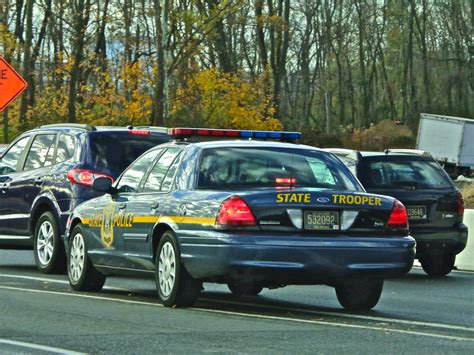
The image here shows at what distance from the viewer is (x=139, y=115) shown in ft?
163

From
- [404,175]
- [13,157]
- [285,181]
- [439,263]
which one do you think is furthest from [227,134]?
[439,263]

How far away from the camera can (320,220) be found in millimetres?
10344

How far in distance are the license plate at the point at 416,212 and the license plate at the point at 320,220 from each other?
6178 millimetres

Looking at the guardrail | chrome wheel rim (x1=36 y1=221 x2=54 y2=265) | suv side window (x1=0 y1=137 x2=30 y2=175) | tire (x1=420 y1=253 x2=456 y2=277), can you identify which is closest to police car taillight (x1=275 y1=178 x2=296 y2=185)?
chrome wheel rim (x1=36 y1=221 x2=54 y2=265)

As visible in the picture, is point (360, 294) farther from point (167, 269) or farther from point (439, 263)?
point (439, 263)

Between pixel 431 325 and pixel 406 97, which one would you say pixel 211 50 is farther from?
pixel 431 325

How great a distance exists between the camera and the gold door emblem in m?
12.2

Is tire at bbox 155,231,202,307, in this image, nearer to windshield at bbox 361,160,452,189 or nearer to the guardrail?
windshield at bbox 361,160,452,189

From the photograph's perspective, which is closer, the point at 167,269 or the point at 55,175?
the point at 167,269

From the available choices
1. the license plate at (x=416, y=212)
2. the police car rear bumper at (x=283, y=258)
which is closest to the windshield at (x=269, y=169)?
the police car rear bumper at (x=283, y=258)

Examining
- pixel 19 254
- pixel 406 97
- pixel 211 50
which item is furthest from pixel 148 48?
pixel 19 254

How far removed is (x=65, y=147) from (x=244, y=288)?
4786mm

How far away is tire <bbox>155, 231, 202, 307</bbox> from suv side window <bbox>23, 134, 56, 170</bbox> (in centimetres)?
523

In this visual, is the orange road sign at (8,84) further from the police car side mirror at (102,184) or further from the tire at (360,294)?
the tire at (360,294)
